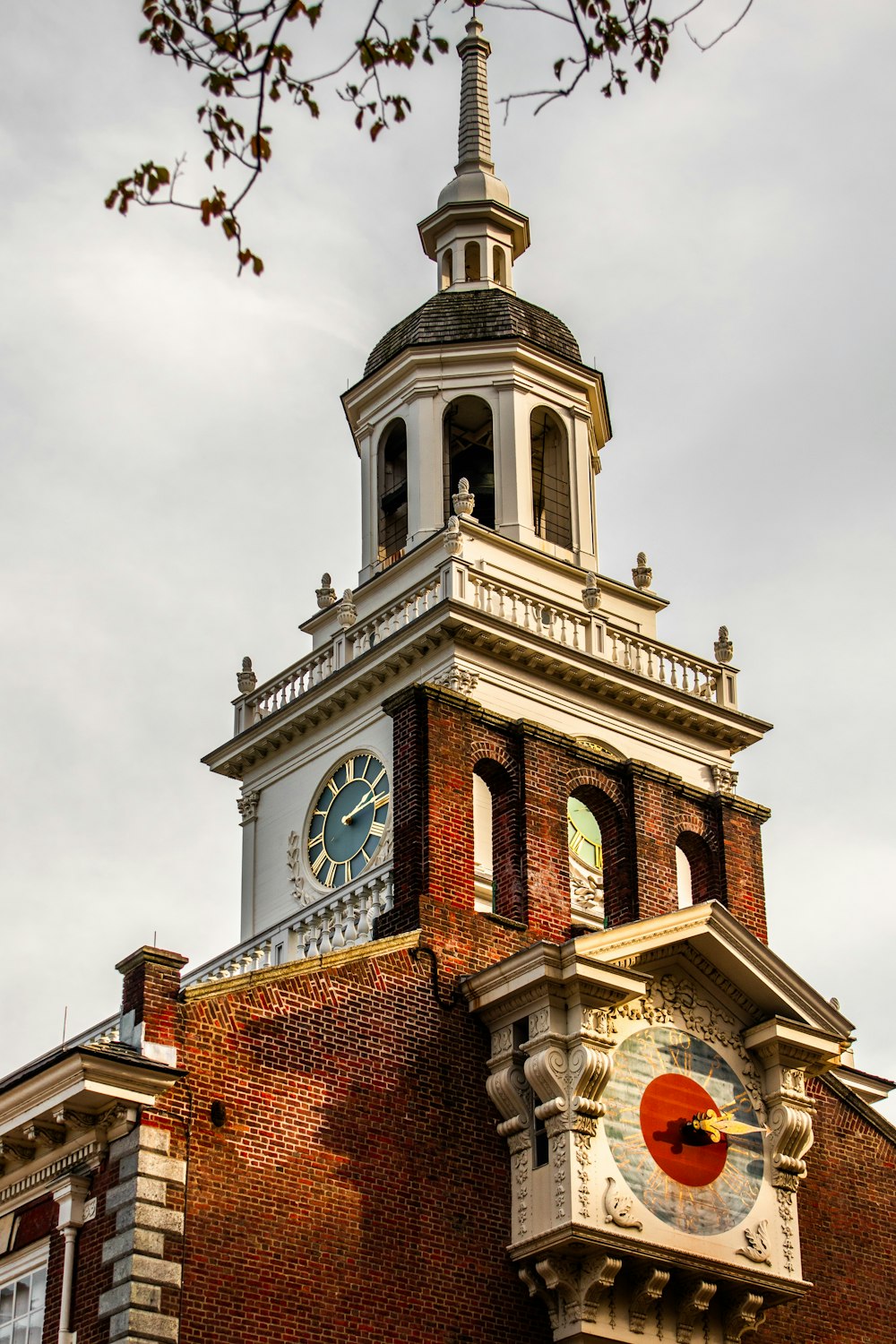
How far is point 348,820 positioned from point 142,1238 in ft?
81.0

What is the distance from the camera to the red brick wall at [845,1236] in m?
26.4

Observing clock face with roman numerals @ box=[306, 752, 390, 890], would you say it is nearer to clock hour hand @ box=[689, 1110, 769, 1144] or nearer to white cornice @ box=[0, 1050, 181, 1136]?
clock hour hand @ box=[689, 1110, 769, 1144]

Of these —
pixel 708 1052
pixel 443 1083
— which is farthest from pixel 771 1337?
pixel 443 1083

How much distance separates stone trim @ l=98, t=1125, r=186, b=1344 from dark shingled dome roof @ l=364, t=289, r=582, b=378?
31594 millimetres

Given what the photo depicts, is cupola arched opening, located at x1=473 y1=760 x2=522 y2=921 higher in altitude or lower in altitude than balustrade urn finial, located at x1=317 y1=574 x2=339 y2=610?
lower

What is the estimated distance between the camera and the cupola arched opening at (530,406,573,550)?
168 ft

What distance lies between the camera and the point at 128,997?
23078 millimetres

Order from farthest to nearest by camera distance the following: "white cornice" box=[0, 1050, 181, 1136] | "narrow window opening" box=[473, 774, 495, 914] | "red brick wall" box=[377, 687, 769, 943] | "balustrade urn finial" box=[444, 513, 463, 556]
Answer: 1. "balustrade urn finial" box=[444, 513, 463, 556]
2. "narrow window opening" box=[473, 774, 495, 914]
3. "red brick wall" box=[377, 687, 769, 943]
4. "white cornice" box=[0, 1050, 181, 1136]

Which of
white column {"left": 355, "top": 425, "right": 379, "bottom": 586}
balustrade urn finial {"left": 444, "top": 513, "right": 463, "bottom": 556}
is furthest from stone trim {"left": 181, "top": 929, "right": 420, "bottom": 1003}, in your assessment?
white column {"left": 355, "top": 425, "right": 379, "bottom": 586}

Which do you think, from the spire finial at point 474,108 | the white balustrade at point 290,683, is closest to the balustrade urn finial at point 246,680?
the white balustrade at point 290,683

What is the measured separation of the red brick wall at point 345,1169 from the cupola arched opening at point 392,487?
2684 centimetres

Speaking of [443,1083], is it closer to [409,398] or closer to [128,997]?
[128,997]

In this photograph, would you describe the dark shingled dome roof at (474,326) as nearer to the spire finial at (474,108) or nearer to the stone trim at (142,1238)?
the spire finial at (474,108)

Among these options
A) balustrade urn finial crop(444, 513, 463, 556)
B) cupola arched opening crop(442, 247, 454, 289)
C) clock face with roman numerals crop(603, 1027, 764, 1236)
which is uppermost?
cupola arched opening crop(442, 247, 454, 289)
